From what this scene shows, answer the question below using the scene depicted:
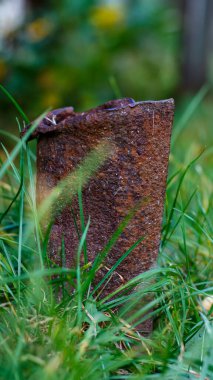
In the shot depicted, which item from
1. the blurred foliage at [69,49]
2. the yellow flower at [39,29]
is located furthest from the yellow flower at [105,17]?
the yellow flower at [39,29]

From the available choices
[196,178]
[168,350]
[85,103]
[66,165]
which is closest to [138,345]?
[168,350]

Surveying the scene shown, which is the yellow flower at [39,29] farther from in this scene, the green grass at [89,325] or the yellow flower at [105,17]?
the green grass at [89,325]

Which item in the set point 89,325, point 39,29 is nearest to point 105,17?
point 39,29

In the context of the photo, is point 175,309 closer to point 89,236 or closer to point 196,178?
point 89,236

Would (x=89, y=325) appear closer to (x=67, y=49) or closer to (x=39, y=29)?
(x=39, y=29)

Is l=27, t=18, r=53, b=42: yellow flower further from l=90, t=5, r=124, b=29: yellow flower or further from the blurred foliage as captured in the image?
l=90, t=5, r=124, b=29: yellow flower

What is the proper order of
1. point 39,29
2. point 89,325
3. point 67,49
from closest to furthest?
point 89,325 → point 39,29 → point 67,49
